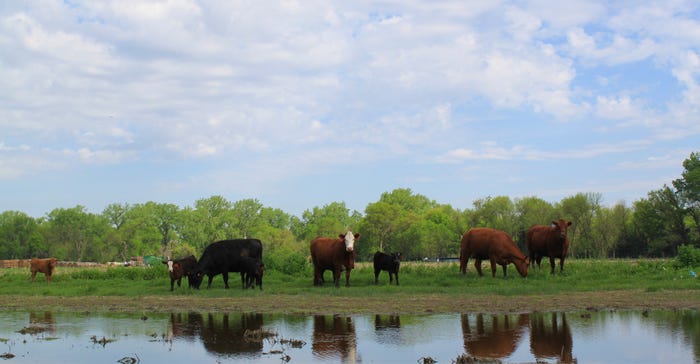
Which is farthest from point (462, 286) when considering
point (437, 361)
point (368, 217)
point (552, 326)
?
point (368, 217)

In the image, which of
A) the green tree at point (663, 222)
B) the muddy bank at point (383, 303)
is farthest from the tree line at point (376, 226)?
the muddy bank at point (383, 303)

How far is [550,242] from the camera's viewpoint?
28.7 metres

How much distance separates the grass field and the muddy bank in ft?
0.09

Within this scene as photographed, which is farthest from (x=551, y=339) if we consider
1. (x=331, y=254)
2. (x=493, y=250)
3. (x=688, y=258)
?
(x=688, y=258)

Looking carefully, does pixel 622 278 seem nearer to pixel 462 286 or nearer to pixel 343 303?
pixel 462 286

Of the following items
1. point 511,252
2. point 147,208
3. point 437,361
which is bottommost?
point 437,361

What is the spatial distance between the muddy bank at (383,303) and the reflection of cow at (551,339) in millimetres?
2196

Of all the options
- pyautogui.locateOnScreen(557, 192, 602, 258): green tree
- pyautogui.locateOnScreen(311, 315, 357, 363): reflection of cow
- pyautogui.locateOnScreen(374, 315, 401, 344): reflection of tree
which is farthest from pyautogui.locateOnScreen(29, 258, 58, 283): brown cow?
pyautogui.locateOnScreen(557, 192, 602, 258): green tree

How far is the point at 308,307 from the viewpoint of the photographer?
1938 cm

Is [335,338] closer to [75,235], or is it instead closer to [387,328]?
[387,328]

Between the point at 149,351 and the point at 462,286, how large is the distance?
14.7 m

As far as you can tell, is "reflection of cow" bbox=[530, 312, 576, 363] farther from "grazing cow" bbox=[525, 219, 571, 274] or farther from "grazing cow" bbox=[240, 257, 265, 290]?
"grazing cow" bbox=[240, 257, 265, 290]

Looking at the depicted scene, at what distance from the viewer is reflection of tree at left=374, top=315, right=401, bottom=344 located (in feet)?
44.0

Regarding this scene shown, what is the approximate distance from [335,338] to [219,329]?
3171mm
